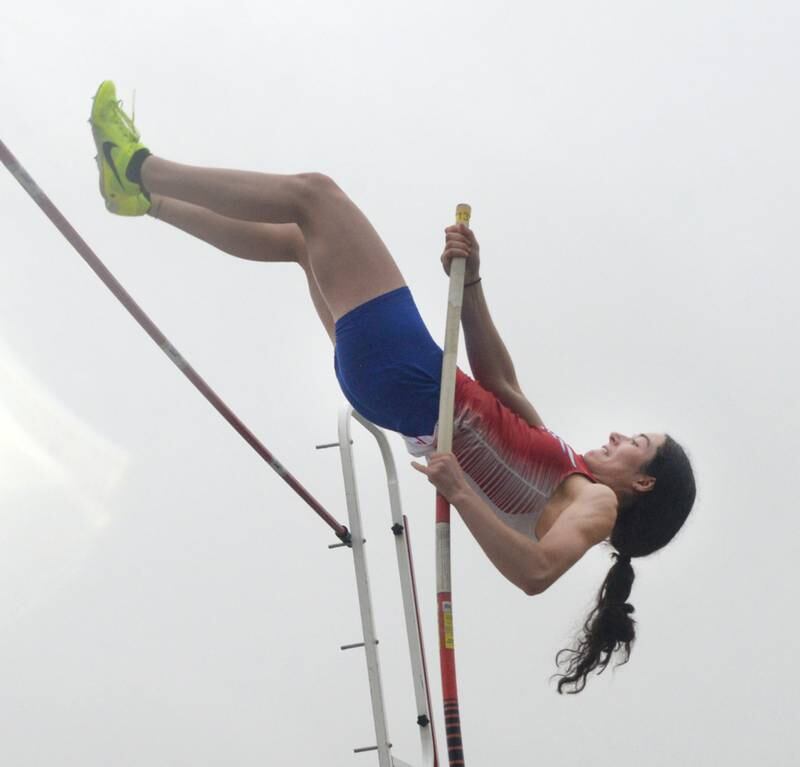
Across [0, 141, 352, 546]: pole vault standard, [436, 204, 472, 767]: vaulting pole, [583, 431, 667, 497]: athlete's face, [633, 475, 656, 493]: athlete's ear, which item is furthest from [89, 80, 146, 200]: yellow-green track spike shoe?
[633, 475, 656, 493]: athlete's ear

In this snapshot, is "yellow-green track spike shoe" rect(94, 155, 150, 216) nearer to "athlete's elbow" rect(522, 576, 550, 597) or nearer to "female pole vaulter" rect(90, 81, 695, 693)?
"female pole vaulter" rect(90, 81, 695, 693)

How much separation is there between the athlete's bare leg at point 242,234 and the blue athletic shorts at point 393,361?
0.31 m

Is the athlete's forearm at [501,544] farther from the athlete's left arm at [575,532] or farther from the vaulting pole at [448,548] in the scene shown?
the vaulting pole at [448,548]

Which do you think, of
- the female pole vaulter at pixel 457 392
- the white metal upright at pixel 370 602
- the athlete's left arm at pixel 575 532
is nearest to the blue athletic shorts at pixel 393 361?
the female pole vaulter at pixel 457 392

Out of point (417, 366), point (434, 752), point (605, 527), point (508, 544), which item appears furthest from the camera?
point (434, 752)

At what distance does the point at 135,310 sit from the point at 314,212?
2.80ft

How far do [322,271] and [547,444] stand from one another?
888mm

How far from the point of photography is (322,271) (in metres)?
3.22

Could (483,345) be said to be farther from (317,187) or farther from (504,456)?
(317,187)

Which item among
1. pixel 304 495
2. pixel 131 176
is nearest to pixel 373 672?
pixel 304 495

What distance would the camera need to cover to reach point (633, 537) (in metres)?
3.79

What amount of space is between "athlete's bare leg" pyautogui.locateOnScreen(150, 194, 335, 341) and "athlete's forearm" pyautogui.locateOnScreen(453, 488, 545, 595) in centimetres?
95

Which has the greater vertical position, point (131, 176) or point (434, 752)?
point (131, 176)

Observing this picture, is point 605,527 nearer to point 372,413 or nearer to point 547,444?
point 547,444
